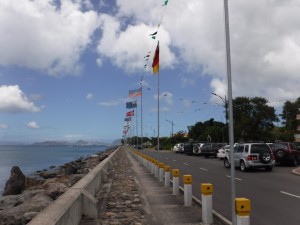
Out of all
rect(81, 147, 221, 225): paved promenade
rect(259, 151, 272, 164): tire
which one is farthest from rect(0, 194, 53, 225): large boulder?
rect(259, 151, 272, 164): tire

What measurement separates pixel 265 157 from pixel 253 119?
67164 millimetres

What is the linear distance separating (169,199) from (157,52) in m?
11.4

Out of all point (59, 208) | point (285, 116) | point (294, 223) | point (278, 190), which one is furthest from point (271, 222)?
point (285, 116)

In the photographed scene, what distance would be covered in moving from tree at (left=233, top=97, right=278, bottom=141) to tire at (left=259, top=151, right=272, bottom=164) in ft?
201

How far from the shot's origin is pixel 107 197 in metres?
14.9

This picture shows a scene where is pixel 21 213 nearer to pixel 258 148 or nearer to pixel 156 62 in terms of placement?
pixel 156 62

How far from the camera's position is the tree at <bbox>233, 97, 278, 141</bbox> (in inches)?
3514

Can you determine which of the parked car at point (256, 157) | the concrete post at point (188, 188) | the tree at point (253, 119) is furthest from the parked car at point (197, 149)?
the concrete post at point (188, 188)

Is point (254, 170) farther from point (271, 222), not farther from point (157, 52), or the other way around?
point (271, 222)

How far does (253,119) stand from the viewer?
92.6m

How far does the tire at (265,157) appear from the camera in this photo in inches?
1062

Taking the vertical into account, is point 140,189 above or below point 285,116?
below

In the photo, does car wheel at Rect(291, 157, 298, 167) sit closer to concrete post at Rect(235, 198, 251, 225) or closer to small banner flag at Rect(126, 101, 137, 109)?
small banner flag at Rect(126, 101, 137, 109)

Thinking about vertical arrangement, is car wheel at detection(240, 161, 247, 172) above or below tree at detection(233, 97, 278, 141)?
below
